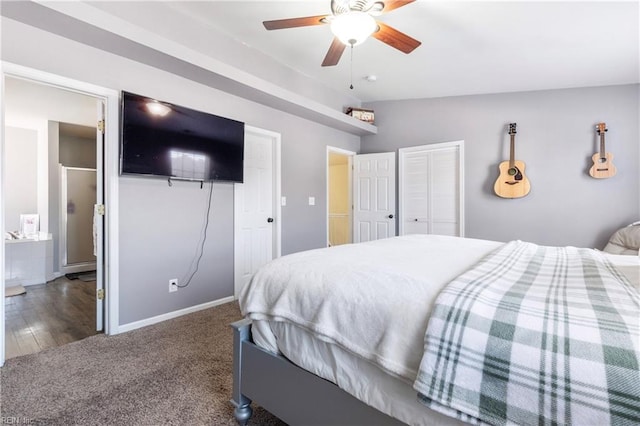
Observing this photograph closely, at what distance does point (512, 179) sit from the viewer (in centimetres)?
392

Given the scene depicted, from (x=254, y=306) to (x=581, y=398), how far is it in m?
1.10

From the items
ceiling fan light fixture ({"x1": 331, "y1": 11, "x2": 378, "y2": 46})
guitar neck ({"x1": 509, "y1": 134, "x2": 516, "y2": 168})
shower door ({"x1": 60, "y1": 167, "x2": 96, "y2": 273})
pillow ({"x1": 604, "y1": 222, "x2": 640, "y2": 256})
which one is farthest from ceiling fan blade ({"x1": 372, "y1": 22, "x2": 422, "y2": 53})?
shower door ({"x1": 60, "y1": 167, "x2": 96, "y2": 273})

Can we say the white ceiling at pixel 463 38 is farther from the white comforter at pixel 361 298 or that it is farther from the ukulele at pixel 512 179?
the white comforter at pixel 361 298

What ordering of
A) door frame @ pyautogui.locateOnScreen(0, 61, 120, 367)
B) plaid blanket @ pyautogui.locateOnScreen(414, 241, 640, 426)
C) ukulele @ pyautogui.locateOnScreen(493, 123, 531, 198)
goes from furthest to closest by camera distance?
ukulele @ pyautogui.locateOnScreen(493, 123, 531, 198) < door frame @ pyautogui.locateOnScreen(0, 61, 120, 367) < plaid blanket @ pyautogui.locateOnScreen(414, 241, 640, 426)

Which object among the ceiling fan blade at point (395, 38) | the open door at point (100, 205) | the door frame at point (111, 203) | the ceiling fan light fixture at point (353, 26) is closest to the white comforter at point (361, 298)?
the ceiling fan light fixture at point (353, 26)

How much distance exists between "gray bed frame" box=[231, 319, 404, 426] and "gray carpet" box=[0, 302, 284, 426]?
9.8 inches

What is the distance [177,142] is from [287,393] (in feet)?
7.72

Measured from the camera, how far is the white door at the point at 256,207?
11.6 ft

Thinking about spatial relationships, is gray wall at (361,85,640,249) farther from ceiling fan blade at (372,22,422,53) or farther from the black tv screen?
the black tv screen

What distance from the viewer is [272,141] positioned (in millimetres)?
3893

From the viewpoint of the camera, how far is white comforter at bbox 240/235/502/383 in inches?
37.4

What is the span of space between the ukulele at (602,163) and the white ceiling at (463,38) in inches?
21.4

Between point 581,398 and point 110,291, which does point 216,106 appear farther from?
point 581,398

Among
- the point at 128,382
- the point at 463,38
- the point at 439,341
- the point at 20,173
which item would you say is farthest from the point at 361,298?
the point at 20,173
